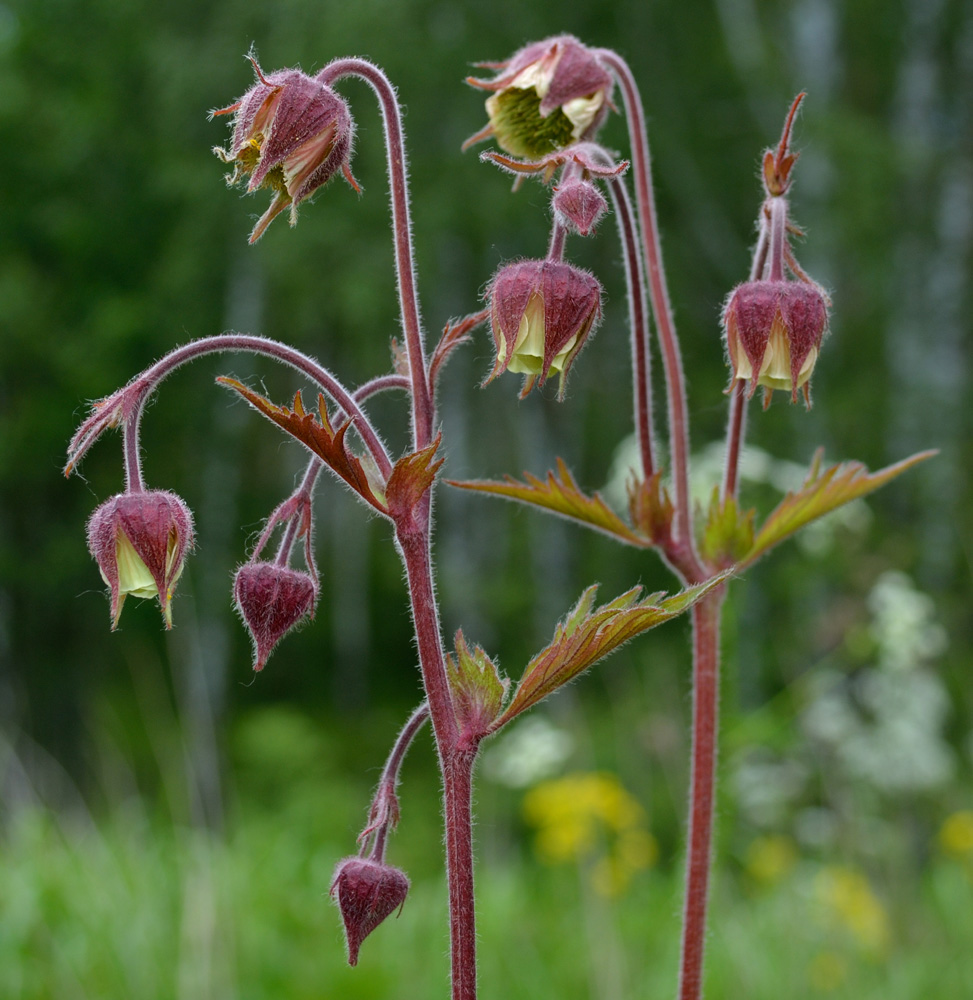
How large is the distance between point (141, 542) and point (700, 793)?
626 mm

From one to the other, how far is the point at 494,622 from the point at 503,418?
364cm

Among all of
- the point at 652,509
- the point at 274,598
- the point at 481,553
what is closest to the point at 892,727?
the point at 652,509

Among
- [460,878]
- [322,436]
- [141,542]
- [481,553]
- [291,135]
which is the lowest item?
[481,553]

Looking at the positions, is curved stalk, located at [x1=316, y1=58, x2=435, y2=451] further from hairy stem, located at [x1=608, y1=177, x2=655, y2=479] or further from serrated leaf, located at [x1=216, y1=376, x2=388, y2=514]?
hairy stem, located at [x1=608, y1=177, x2=655, y2=479]

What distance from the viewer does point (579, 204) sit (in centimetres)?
100

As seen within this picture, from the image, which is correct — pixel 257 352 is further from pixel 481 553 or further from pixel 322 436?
pixel 481 553

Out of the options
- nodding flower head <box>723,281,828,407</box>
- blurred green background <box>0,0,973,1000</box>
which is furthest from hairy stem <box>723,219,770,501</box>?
blurred green background <box>0,0,973,1000</box>

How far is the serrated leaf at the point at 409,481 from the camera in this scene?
2.95 feet

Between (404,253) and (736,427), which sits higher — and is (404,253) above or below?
above

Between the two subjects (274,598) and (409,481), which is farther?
(274,598)

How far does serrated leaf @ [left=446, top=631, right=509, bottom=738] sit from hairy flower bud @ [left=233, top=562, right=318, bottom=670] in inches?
8.4

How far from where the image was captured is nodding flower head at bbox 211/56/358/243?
1.00 metres

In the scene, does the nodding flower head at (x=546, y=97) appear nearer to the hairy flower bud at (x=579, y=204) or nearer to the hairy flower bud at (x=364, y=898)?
the hairy flower bud at (x=579, y=204)

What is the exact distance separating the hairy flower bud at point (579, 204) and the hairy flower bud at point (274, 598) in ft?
1.38
